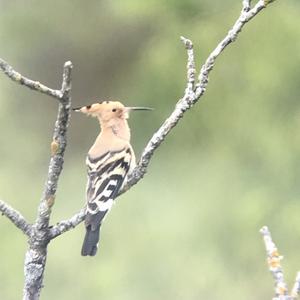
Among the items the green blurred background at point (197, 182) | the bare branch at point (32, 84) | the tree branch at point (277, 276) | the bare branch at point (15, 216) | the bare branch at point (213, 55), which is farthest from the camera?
the green blurred background at point (197, 182)

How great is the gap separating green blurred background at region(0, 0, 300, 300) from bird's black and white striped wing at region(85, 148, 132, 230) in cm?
493

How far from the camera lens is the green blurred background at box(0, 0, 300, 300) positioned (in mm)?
7859

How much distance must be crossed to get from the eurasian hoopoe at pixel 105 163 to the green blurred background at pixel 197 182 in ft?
16.2

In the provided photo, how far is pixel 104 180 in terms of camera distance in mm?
2527

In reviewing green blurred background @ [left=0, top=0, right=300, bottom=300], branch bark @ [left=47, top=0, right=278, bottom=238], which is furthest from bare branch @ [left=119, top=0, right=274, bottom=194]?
green blurred background @ [left=0, top=0, right=300, bottom=300]

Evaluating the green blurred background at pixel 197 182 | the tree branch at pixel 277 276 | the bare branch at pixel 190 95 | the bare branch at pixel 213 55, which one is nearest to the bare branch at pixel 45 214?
the bare branch at pixel 190 95

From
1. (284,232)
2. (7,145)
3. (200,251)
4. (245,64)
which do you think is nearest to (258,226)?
(284,232)

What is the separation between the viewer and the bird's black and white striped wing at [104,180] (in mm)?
2371

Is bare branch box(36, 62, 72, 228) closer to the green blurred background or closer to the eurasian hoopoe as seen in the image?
the eurasian hoopoe

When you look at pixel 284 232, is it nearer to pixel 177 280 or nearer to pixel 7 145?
pixel 177 280

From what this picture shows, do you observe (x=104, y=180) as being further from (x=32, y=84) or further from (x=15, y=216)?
(x=32, y=84)

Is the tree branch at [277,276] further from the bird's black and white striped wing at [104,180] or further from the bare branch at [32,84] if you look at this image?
the bird's black and white striped wing at [104,180]

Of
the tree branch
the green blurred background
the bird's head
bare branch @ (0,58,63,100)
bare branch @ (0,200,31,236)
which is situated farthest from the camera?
the green blurred background

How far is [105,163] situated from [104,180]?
5.3 inches
